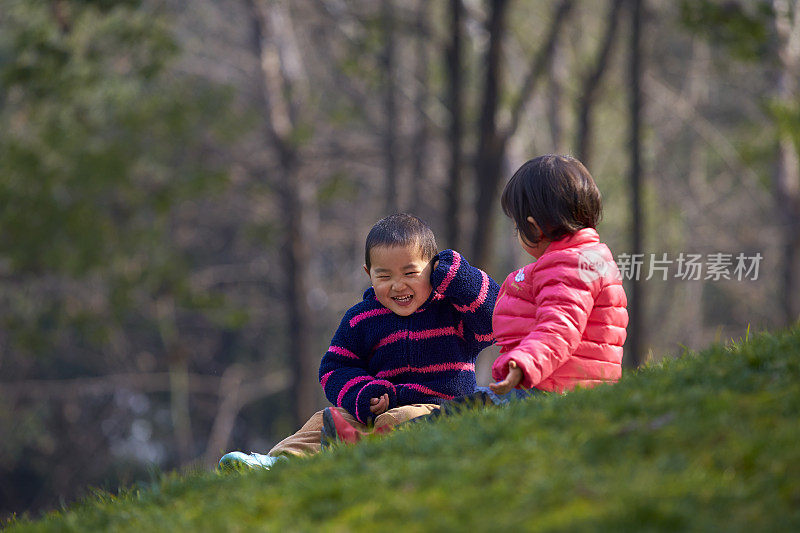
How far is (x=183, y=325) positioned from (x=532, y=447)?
2398cm

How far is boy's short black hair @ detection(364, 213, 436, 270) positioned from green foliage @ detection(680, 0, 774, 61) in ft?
42.6

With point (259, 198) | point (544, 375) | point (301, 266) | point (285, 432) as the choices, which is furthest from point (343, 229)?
point (544, 375)

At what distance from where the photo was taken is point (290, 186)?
21141 millimetres

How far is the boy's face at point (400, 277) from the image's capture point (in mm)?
4816

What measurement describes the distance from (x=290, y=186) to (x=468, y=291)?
16.6 meters

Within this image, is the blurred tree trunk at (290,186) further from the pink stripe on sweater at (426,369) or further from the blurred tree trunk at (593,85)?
the pink stripe on sweater at (426,369)

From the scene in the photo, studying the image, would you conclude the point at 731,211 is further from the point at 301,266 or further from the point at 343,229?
the point at 301,266

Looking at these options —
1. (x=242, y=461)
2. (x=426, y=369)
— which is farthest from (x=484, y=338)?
(x=242, y=461)

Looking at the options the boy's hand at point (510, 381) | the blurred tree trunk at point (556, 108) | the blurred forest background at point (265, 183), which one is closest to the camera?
the boy's hand at point (510, 381)

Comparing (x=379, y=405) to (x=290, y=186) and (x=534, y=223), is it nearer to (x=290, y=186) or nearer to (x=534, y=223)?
(x=534, y=223)

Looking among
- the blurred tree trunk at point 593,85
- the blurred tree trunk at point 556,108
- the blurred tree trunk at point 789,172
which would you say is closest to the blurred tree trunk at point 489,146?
the blurred tree trunk at point 593,85

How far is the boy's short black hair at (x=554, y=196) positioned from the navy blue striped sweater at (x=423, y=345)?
1.38 ft

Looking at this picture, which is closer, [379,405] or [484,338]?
[379,405]

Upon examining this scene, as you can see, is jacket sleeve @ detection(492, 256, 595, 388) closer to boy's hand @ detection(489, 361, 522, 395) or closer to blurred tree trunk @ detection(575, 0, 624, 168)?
boy's hand @ detection(489, 361, 522, 395)
